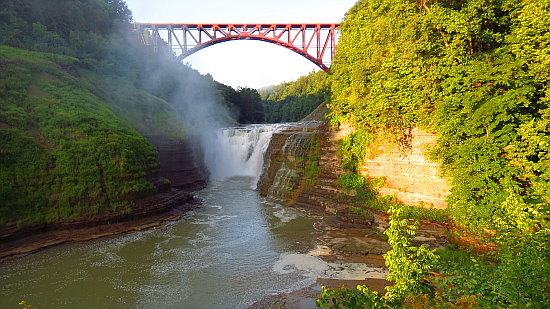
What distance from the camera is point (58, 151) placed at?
13633 millimetres

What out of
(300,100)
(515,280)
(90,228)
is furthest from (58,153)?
(300,100)

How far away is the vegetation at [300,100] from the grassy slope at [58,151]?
3976cm

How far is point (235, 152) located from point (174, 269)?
18158mm

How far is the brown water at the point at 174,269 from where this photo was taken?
27.1 feet

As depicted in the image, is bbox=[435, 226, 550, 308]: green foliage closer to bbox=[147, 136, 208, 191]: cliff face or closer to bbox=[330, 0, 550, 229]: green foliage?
bbox=[330, 0, 550, 229]: green foliage

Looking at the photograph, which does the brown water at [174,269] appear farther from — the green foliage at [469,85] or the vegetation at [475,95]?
the green foliage at [469,85]

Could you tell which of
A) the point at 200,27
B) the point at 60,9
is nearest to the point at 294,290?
the point at 60,9

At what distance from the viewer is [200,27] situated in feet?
115

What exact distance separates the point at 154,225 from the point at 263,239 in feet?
16.3

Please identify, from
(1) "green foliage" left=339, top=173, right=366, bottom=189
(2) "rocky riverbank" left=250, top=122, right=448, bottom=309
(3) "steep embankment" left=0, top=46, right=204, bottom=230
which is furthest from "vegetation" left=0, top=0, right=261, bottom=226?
(1) "green foliage" left=339, top=173, right=366, bottom=189

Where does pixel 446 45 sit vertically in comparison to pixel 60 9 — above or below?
below

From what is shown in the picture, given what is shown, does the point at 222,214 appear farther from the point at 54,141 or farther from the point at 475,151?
the point at 475,151

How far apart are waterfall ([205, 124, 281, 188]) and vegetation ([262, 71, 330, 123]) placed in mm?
27164

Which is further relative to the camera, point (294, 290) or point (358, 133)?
point (358, 133)
